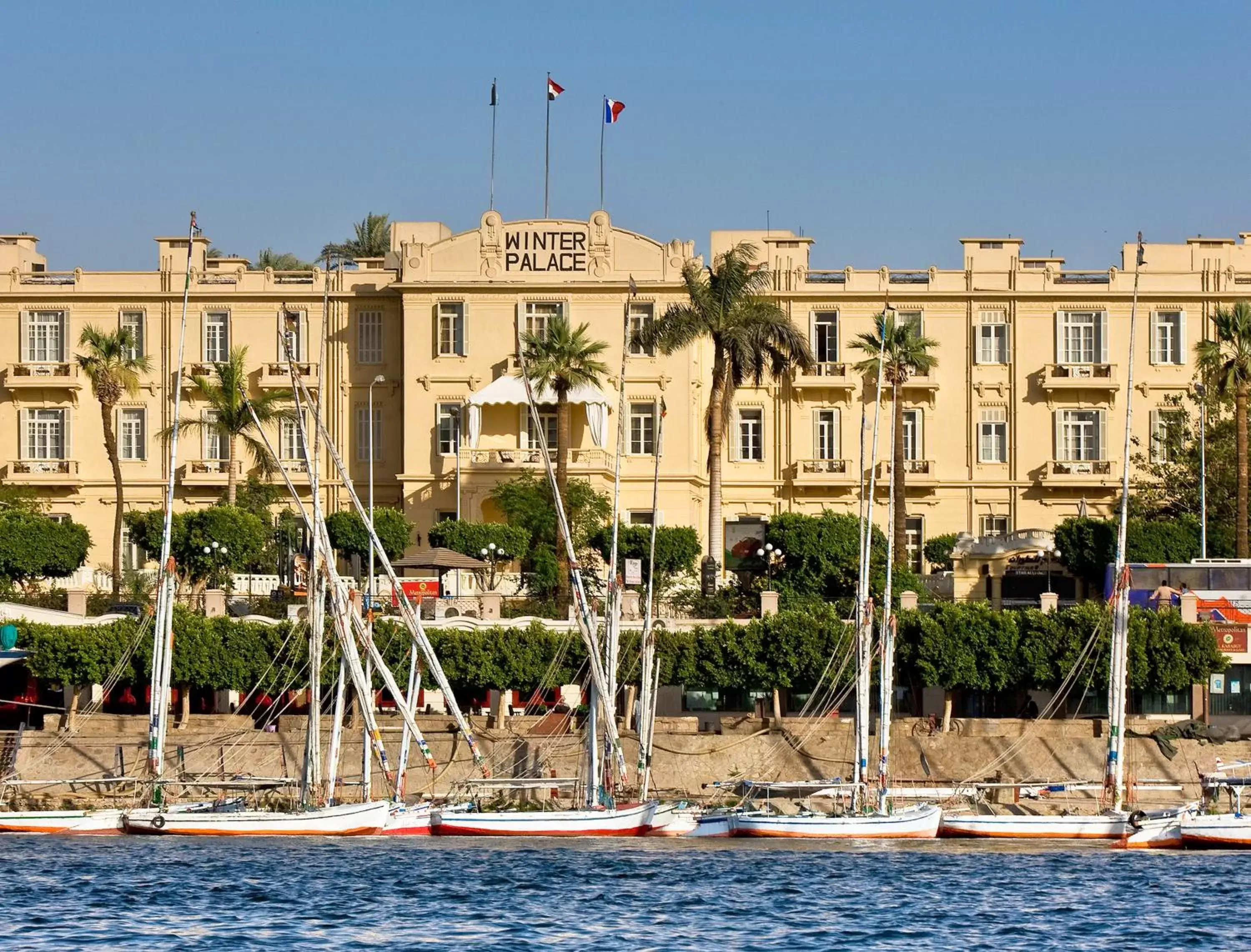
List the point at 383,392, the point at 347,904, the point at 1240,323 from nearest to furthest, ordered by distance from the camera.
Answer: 1. the point at 347,904
2. the point at 1240,323
3. the point at 383,392

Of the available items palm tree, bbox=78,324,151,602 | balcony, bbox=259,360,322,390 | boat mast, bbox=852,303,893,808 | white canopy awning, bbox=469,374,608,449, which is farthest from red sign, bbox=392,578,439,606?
balcony, bbox=259,360,322,390

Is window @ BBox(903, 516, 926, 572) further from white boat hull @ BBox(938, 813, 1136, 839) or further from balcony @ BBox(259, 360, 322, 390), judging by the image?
white boat hull @ BBox(938, 813, 1136, 839)

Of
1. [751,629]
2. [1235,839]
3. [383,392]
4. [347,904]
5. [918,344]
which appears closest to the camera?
[347,904]

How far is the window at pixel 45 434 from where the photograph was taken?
97.2 m

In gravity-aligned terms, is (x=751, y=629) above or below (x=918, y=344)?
below

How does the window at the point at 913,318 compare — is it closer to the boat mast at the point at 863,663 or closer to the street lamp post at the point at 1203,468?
the street lamp post at the point at 1203,468

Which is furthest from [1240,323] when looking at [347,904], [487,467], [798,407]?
[347,904]

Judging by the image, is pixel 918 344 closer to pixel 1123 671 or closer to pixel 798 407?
pixel 798 407

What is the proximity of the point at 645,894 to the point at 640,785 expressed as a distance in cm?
1388

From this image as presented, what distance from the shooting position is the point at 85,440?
97312mm

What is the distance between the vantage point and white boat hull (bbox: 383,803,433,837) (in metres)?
63.2

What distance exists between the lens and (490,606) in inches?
3098

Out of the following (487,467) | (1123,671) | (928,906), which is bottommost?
(928,906)

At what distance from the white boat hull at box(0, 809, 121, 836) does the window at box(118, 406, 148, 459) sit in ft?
115
